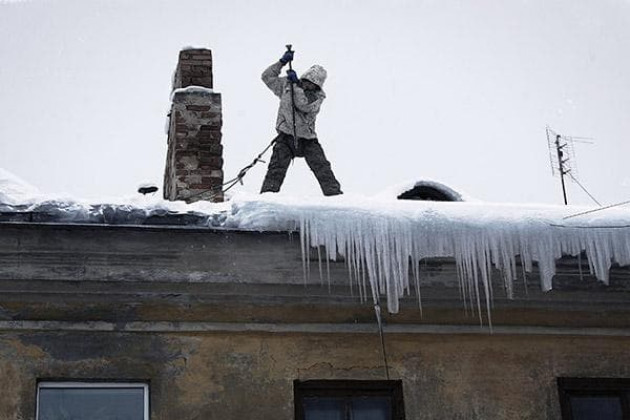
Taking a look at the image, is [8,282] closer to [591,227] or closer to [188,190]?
[188,190]

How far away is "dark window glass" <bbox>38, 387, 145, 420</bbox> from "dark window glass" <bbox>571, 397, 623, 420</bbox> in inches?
116

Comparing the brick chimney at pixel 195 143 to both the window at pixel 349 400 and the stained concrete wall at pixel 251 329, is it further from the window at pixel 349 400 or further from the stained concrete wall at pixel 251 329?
the window at pixel 349 400

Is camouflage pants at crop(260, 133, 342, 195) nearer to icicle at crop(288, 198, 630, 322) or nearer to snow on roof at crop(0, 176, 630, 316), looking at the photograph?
snow on roof at crop(0, 176, 630, 316)

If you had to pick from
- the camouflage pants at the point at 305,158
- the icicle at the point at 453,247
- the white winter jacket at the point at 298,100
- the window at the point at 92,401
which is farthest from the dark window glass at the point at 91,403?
the white winter jacket at the point at 298,100

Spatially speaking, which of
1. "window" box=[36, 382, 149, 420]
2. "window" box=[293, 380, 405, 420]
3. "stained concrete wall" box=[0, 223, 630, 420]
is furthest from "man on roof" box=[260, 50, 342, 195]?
"window" box=[36, 382, 149, 420]

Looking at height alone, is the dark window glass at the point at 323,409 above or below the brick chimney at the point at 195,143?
below

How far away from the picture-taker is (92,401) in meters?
7.86

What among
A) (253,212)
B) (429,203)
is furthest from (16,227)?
(429,203)

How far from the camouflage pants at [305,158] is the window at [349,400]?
2.94m

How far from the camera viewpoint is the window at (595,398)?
27.8ft

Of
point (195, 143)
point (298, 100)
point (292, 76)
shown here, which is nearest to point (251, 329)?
point (195, 143)

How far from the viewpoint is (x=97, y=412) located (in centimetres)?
784

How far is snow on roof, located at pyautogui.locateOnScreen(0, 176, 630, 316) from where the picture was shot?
8109mm

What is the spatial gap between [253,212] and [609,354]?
8.87ft
